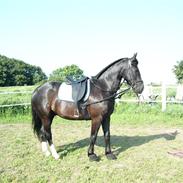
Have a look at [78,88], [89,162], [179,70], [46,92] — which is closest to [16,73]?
[179,70]

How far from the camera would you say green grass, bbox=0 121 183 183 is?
477cm

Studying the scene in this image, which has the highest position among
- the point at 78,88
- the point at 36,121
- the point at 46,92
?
the point at 78,88

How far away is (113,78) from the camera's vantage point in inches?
222

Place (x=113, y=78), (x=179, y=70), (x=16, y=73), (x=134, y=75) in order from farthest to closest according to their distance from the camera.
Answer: (x=16, y=73) < (x=179, y=70) < (x=113, y=78) < (x=134, y=75)

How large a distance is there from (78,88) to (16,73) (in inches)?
2817

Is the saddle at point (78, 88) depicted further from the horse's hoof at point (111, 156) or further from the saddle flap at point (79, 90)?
the horse's hoof at point (111, 156)

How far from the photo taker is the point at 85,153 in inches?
245

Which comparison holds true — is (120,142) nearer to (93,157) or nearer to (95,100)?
(93,157)

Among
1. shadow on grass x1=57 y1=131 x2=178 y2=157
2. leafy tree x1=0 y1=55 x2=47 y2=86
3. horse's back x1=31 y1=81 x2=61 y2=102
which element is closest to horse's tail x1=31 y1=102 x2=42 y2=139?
horse's back x1=31 y1=81 x2=61 y2=102

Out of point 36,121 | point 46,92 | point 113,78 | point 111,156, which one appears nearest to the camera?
point 113,78

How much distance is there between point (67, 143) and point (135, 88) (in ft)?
8.72

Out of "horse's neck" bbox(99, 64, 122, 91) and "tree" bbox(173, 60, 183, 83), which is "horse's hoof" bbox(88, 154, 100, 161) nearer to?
"horse's neck" bbox(99, 64, 122, 91)

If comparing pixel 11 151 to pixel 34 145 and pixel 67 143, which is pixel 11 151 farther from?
pixel 67 143

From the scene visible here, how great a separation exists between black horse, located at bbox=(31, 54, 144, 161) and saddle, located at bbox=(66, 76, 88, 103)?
0.47 feet
